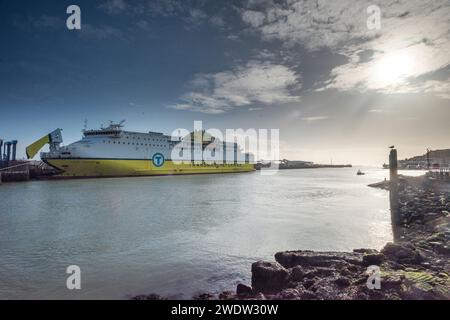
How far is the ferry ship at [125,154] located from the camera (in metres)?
41.2

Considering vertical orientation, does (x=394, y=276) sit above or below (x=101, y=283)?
above

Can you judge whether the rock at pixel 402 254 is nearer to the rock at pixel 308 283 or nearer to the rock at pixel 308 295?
the rock at pixel 308 283

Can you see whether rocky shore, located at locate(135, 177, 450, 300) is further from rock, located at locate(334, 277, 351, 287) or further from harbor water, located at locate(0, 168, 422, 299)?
harbor water, located at locate(0, 168, 422, 299)

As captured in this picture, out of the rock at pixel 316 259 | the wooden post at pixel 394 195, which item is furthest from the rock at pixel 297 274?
the wooden post at pixel 394 195

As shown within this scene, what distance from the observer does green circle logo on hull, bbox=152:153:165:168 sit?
2027 inches

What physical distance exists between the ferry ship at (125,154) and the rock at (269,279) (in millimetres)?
43416

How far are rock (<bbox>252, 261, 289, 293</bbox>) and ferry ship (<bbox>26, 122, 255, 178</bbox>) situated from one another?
43416 mm

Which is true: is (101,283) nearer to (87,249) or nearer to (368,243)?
(87,249)

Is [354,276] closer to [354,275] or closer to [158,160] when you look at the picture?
[354,275]

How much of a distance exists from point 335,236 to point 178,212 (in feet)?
28.1

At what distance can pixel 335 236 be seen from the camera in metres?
9.69

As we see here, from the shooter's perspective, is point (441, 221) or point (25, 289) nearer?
point (25, 289)
